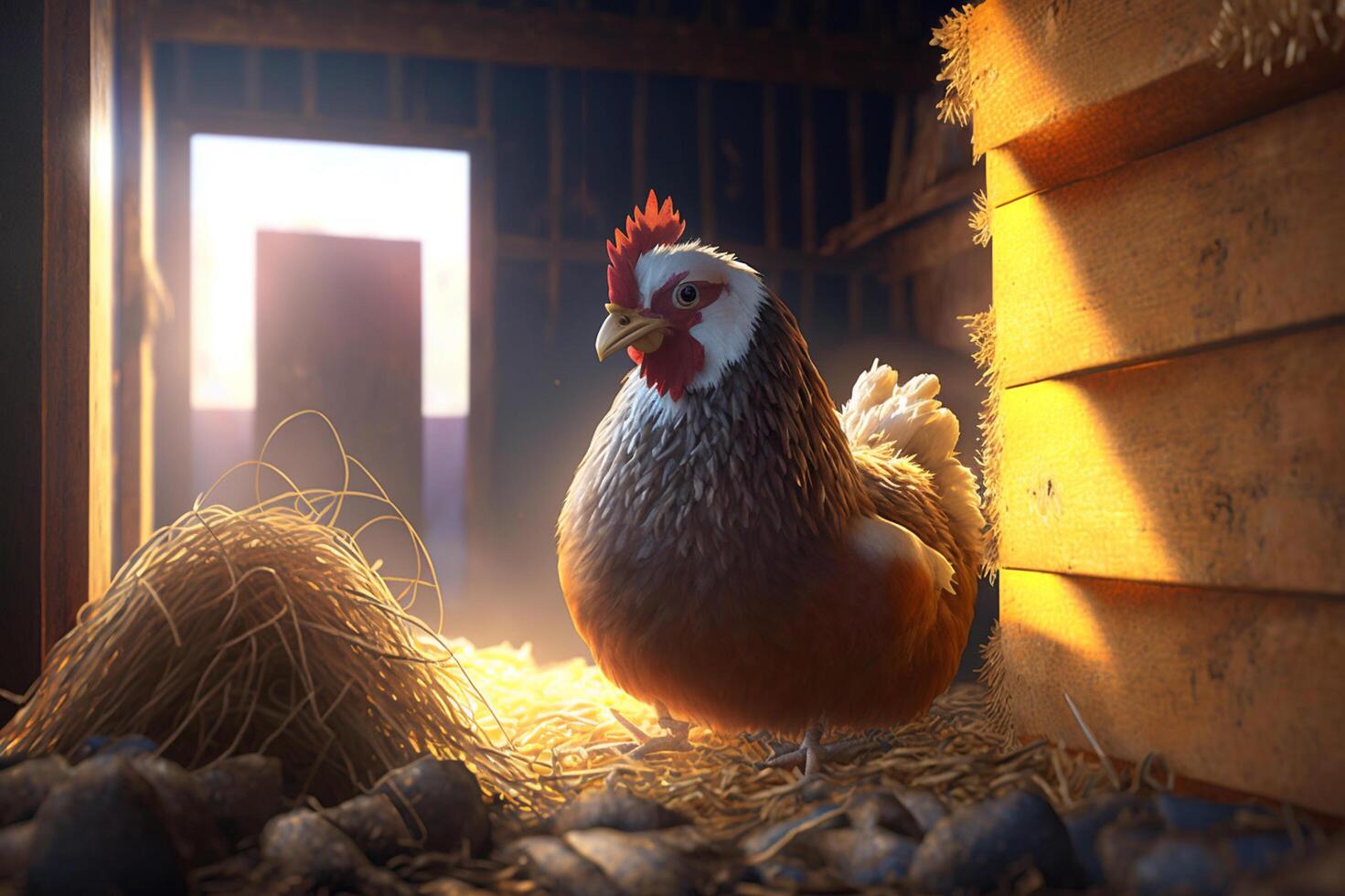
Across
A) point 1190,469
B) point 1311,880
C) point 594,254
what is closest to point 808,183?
point 594,254

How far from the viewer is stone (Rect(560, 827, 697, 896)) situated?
1153 mm

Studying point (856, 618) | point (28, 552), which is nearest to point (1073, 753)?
point (856, 618)

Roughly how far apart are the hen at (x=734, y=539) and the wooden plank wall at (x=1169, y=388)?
34 centimetres

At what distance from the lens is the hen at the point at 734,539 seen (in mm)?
1841

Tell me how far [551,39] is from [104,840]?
11.6 feet

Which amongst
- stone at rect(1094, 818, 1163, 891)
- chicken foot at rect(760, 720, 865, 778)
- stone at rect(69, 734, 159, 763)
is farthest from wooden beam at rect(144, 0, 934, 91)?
stone at rect(1094, 818, 1163, 891)

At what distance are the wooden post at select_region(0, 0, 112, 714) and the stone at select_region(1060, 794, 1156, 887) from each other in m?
1.94

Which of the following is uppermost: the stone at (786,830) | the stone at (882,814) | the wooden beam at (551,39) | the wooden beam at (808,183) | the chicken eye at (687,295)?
the wooden beam at (551,39)

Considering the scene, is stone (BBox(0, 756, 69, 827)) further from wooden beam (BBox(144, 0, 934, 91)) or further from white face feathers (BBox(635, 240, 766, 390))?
wooden beam (BBox(144, 0, 934, 91))

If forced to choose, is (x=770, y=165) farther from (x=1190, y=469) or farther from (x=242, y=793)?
(x=242, y=793)

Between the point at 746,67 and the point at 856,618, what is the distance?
298 cm

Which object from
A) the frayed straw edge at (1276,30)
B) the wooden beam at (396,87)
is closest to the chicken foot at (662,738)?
the frayed straw edge at (1276,30)

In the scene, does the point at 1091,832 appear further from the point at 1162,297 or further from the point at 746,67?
the point at 746,67

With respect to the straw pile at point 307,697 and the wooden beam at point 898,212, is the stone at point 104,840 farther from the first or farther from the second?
the wooden beam at point 898,212
